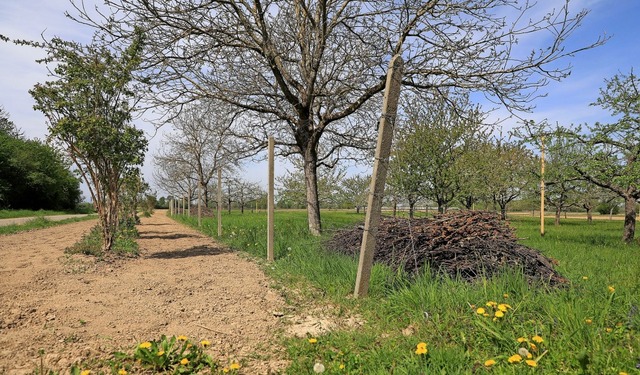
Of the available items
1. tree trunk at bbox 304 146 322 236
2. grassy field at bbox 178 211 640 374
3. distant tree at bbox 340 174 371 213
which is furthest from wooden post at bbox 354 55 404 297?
distant tree at bbox 340 174 371 213

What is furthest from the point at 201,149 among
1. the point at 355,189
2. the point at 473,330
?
the point at 473,330

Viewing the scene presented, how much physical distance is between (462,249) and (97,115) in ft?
20.6

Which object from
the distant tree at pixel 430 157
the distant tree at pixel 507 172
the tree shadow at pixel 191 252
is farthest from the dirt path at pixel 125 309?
the distant tree at pixel 507 172

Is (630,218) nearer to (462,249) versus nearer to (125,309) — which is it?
(462,249)

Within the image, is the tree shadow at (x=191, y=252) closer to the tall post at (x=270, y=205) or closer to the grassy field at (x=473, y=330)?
the tall post at (x=270, y=205)

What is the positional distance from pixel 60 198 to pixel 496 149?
37.1m

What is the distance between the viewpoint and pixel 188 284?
450 cm

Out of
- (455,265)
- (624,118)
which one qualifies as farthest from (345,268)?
(624,118)

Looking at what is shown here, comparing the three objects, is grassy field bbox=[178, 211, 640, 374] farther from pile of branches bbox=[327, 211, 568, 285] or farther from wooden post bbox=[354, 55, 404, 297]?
pile of branches bbox=[327, 211, 568, 285]

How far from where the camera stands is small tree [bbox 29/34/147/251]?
6062mm

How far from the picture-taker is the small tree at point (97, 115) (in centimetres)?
606

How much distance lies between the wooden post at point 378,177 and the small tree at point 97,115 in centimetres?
478

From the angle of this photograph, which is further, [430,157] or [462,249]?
[430,157]

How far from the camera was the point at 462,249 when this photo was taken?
166 inches
